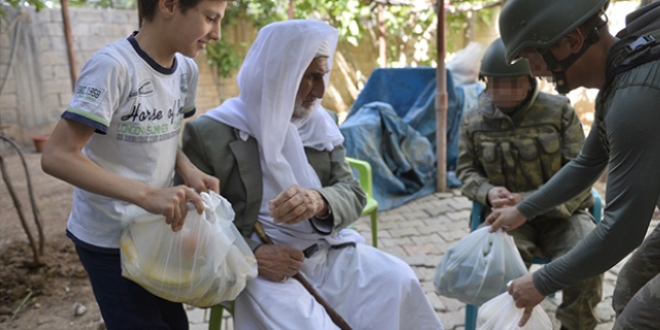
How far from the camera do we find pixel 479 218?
282 centimetres

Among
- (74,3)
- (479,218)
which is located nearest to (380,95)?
(479,218)

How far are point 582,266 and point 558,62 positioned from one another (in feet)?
2.06

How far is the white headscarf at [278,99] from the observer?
6.68 ft

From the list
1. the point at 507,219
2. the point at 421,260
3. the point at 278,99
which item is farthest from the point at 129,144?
the point at 421,260

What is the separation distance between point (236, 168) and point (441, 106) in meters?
3.75

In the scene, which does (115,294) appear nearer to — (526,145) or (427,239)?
(526,145)

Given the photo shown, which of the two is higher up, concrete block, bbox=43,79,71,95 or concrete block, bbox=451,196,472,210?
concrete block, bbox=43,79,71,95

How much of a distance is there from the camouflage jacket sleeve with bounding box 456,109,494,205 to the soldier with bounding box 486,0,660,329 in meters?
1.04

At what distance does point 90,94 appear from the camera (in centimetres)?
143

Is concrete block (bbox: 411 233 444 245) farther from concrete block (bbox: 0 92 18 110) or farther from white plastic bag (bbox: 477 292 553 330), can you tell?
concrete block (bbox: 0 92 18 110)

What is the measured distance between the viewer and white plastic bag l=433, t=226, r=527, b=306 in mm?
2174

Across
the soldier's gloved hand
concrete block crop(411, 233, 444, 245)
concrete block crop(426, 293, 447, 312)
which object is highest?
the soldier's gloved hand

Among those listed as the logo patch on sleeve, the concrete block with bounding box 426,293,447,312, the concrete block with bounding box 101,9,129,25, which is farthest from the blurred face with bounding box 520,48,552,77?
the concrete block with bounding box 101,9,129,25

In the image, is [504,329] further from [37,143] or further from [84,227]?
[37,143]
